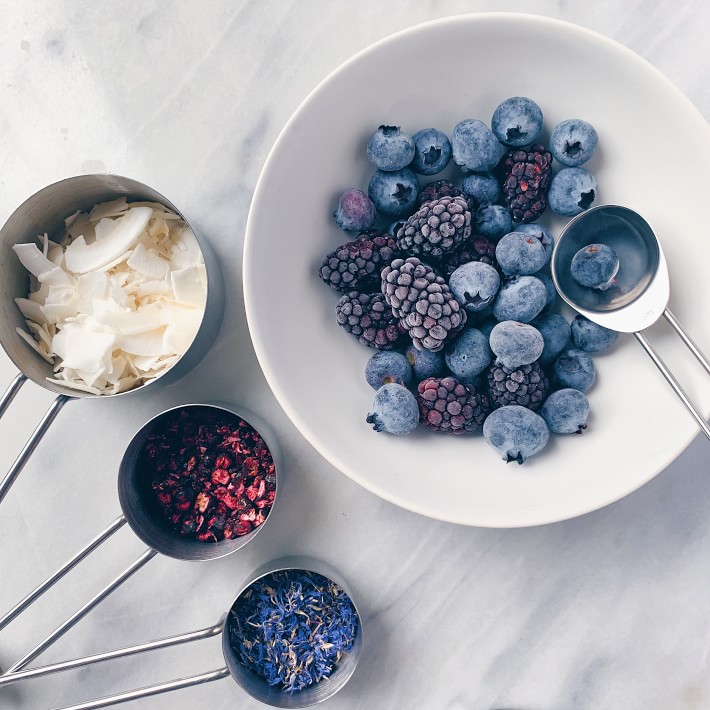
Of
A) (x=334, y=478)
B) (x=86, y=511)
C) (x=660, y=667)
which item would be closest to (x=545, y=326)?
(x=334, y=478)

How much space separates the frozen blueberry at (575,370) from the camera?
2.87 feet

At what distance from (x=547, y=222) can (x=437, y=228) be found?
0.21 metres

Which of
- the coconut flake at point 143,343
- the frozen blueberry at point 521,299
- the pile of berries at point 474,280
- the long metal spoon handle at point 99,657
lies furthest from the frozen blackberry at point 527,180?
the long metal spoon handle at point 99,657

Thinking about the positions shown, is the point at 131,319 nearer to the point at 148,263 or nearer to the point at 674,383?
the point at 148,263

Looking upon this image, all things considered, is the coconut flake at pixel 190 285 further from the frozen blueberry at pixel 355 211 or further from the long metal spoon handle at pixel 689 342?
the long metal spoon handle at pixel 689 342

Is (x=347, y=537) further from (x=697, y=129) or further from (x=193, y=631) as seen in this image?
(x=697, y=129)

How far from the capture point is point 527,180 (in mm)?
864

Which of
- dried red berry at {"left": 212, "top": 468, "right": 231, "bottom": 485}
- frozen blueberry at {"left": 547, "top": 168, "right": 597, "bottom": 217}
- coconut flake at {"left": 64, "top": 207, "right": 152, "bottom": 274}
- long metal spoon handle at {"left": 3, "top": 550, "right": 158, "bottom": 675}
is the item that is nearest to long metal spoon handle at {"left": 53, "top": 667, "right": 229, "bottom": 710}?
long metal spoon handle at {"left": 3, "top": 550, "right": 158, "bottom": 675}

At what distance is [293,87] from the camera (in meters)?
1.01

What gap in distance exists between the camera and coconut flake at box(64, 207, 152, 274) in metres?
0.93

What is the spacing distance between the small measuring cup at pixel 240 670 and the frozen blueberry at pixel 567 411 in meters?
0.42

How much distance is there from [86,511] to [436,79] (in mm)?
877

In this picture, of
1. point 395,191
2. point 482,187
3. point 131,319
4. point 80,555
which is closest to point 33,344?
point 131,319

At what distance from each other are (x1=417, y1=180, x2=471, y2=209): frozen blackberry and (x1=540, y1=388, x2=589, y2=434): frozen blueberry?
0.30 meters
